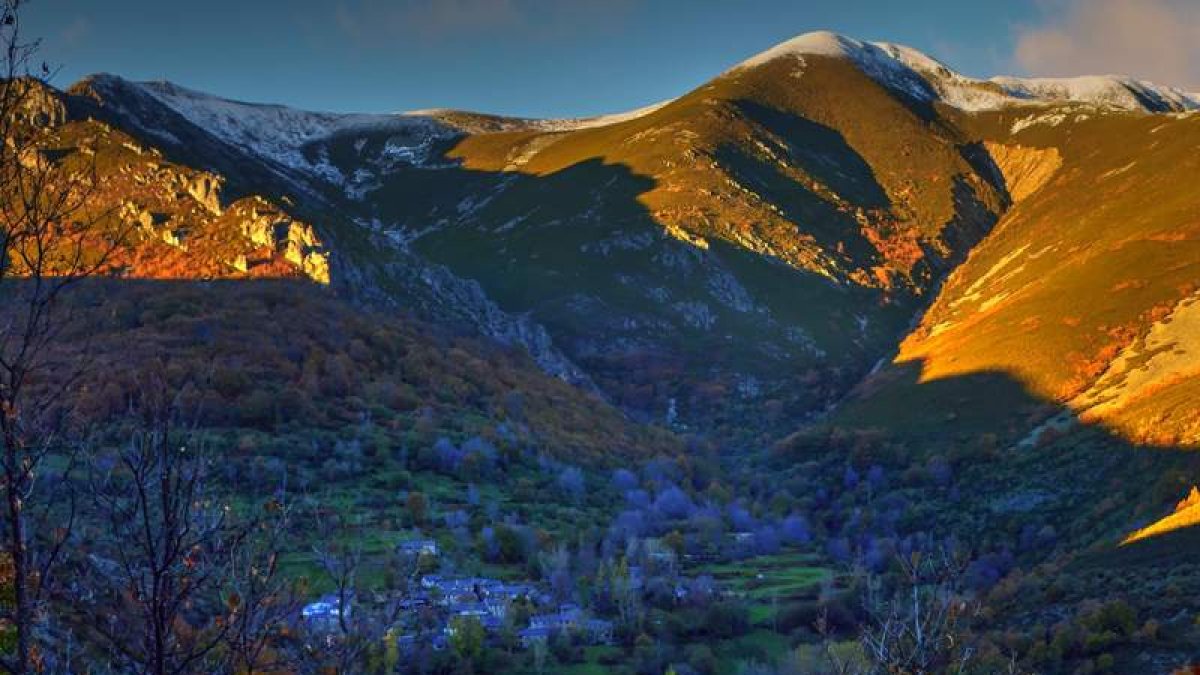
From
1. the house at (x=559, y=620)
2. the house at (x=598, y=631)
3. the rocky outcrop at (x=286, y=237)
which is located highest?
the rocky outcrop at (x=286, y=237)

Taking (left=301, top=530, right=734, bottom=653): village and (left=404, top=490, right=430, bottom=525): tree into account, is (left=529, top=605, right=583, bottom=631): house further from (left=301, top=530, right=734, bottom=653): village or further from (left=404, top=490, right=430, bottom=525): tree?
(left=404, top=490, right=430, bottom=525): tree

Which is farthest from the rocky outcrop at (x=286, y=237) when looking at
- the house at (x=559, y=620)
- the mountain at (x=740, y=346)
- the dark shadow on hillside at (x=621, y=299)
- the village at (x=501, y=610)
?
the house at (x=559, y=620)

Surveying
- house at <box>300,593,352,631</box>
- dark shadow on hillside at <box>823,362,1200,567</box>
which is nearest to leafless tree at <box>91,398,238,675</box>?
house at <box>300,593,352,631</box>

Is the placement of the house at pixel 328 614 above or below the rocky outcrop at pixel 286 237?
below

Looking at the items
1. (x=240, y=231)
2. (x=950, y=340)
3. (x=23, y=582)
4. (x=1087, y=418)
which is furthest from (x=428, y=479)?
(x=23, y=582)

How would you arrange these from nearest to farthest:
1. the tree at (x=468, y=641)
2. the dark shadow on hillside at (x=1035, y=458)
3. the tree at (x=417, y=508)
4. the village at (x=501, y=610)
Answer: the tree at (x=468, y=641), the village at (x=501, y=610), the dark shadow on hillside at (x=1035, y=458), the tree at (x=417, y=508)

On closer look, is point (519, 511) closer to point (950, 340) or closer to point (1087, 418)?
point (1087, 418)

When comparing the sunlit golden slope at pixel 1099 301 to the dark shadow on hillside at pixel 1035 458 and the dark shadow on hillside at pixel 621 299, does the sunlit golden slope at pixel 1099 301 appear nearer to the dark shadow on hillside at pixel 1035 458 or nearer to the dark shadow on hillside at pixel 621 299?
the dark shadow on hillside at pixel 1035 458

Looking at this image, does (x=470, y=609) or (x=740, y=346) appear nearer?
(x=470, y=609)

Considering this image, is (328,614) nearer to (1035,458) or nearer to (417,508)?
(417,508)

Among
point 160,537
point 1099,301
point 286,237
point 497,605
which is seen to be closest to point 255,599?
point 160,537

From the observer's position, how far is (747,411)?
136375 mm

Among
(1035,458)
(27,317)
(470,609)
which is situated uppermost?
(27,317)

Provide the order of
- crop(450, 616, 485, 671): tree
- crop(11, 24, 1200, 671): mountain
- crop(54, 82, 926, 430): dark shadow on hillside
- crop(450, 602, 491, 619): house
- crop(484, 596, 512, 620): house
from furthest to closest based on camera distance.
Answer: crop(54, 82, 926, 430): dark shadow on hillside < crop(11, 24, 1200, 671): mountain < crop(484, 596, 512, 620): house < crop(450, 602, 491, 619): house < crop(450, 616, 485, 671): tree
